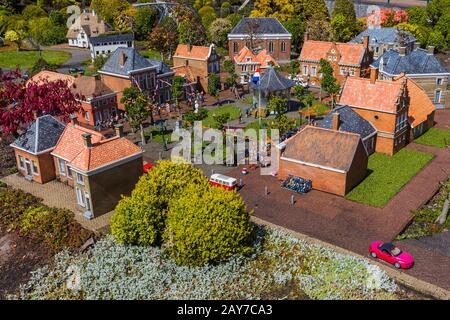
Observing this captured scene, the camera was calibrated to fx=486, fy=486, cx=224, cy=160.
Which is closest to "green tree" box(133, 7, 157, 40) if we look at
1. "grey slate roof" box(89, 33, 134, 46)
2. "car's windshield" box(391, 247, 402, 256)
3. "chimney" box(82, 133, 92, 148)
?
"grey slate roof" box(89, 33, 134, 46)

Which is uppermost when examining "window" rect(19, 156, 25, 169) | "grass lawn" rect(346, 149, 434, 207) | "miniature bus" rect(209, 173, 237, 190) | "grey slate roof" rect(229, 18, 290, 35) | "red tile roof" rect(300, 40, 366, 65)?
"grey slate roof" rect(229, 18, 290, 35)

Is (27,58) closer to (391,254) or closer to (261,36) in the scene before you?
(261,36)

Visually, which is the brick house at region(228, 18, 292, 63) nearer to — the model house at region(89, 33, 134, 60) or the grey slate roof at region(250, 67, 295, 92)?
the model house at region(89, 33, 134, 60)

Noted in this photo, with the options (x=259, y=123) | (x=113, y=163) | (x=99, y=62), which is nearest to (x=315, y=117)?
(x=259, y=123)

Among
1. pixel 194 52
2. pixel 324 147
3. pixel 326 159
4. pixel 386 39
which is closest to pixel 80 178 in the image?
pixel 326 159

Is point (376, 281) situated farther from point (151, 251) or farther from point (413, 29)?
point (413, 29)

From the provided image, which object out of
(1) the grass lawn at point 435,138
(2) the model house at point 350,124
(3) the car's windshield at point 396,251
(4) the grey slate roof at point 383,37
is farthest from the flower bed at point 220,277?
(4) the grey slate roof at point 383,37
